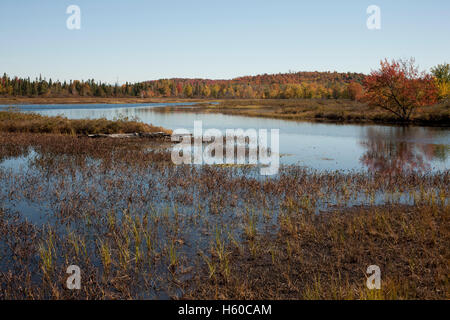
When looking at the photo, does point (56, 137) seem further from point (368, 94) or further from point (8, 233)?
point (368, 94)

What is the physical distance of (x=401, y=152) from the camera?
75.3 ft

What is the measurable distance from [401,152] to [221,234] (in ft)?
61.0

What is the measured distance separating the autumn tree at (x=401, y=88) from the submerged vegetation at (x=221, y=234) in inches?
1266

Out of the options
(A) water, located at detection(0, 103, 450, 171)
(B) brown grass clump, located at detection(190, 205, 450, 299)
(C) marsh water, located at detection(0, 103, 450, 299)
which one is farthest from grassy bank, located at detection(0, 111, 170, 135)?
(B) brown grass clump, located at detection(190, 205, 450, 299)

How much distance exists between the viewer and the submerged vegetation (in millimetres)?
6410

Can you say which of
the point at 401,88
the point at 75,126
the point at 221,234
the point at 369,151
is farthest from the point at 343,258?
the point at 401,88

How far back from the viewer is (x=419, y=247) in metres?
7.86

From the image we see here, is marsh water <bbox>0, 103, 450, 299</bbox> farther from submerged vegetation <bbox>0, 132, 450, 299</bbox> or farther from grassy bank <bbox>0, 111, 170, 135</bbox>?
grassy bank <bbox>0, 111, 170, 135</bbox>

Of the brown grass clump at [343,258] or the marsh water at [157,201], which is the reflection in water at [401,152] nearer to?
the marsh water at [157,201]

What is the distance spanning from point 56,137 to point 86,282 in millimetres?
23487

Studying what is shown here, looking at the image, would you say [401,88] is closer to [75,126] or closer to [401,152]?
[401,152]

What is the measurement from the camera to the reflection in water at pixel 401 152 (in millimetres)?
17958

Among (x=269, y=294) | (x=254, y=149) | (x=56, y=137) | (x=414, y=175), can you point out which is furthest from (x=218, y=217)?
(x=56, y=137)

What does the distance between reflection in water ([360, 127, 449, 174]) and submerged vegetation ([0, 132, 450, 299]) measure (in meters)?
2.08
